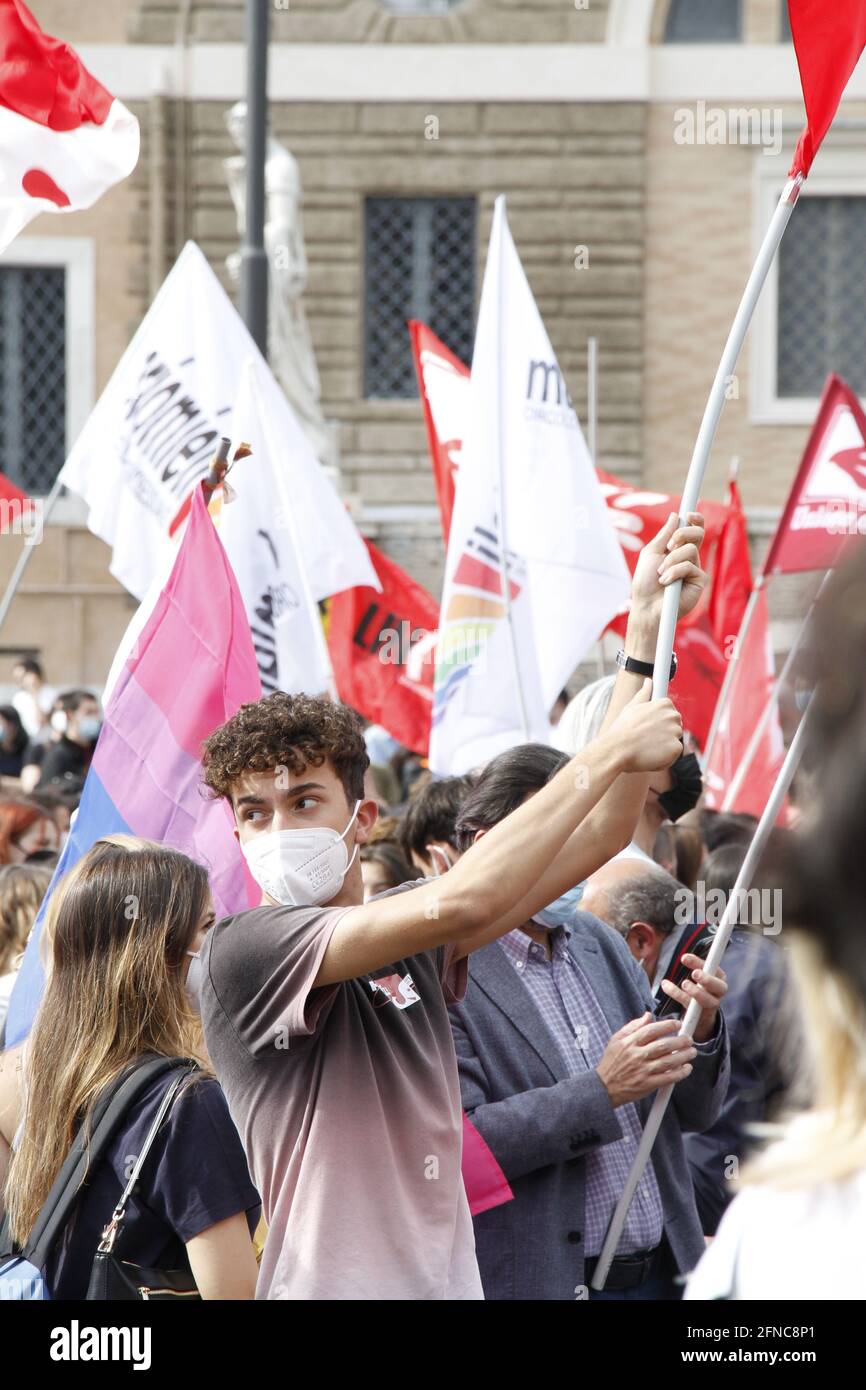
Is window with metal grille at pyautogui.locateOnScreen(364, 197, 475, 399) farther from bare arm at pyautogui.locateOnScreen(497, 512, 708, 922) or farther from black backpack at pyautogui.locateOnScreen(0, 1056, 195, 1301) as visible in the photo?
black backpack at pyautogui.locateOnScreen(0, 1056, 195, 1301)

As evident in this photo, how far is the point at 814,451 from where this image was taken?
22.5ft

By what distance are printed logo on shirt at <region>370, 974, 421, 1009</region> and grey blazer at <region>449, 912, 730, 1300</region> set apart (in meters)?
0.56

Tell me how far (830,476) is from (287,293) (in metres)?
8.80

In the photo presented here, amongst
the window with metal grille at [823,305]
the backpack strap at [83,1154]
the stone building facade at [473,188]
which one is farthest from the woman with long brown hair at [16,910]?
the window with metal grille at [823,305]

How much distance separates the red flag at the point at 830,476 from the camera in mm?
6809

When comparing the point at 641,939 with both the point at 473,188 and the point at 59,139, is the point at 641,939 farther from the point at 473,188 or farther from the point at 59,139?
the point at 473,188

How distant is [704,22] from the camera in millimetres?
17844

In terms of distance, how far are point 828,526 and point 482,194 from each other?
11.4 m

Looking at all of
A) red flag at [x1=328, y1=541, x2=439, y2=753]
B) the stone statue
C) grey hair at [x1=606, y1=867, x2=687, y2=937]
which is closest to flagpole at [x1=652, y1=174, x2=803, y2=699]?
grey hair at [x1=606, y1=867, x2=687, y2=937]

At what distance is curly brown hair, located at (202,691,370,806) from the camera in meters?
2.42

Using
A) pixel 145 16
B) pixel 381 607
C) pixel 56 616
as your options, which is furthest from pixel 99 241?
pixel 381 607

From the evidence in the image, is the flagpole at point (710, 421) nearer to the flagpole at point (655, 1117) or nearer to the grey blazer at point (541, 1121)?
the flagpole at point (655, 1117)

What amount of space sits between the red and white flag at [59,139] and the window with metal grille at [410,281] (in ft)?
42.9

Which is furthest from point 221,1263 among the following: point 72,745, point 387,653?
point 72,745
